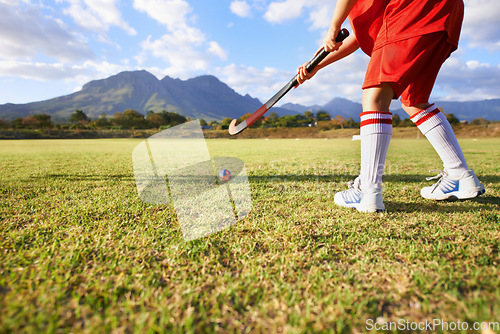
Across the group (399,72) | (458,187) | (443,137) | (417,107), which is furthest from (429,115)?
(399,72)

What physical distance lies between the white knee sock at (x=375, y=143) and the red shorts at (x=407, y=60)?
0.23 meters

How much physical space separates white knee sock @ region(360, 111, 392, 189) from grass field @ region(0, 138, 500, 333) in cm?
30

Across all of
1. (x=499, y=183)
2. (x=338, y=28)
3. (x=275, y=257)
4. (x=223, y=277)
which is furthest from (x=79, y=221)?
(x=499, y=183)

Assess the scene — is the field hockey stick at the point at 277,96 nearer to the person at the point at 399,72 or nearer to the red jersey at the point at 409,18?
the person at the point at 399,72

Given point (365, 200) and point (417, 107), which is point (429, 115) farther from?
point (365, 200)

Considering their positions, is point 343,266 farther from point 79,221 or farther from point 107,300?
point 79,221

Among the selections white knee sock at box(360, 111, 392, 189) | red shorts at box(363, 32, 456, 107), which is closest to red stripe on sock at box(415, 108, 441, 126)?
red shorts at box(363, 32, 456, 107)

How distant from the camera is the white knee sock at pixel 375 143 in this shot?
192 cm

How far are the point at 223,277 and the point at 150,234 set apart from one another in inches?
27.0

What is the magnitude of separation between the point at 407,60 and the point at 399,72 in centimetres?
9

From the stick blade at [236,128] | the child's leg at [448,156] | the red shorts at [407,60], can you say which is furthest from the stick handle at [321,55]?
the child's leg at [448,156]

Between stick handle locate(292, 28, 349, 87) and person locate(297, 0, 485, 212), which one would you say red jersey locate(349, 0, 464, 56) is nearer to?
person locate(297, 0, 485, 212)

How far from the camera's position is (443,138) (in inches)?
86.4

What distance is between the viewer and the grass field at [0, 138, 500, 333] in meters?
0.87
